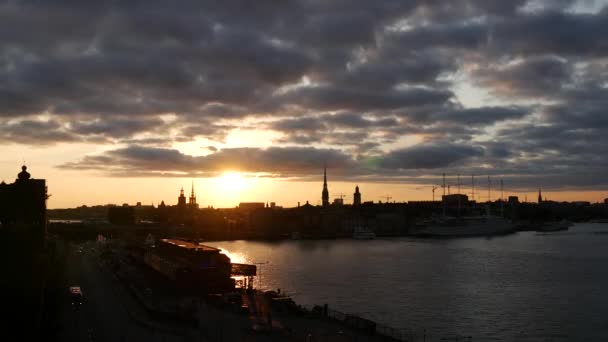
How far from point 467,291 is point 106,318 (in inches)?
1639

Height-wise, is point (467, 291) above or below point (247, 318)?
below

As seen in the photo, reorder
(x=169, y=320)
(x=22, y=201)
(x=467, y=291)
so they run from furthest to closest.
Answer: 1. (x=22, y=201)
2. (x=467, y=291)
3. (x=169, y=320)

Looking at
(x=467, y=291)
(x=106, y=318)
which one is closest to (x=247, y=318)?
(x=106, y=318)

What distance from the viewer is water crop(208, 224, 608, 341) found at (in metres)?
45.1

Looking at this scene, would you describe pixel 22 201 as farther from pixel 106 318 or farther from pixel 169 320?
pixel 169 320

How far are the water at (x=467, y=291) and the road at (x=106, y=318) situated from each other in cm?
1846

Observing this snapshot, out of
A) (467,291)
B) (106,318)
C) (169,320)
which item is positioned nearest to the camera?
(169,320)

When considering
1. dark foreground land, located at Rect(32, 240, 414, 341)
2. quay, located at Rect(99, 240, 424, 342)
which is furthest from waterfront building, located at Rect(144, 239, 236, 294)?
dark foreground land, located at Rect(32, 240, 414, 341)

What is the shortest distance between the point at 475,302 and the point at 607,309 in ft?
38.9

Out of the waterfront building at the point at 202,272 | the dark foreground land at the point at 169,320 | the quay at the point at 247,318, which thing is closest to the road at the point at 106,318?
the dark foreground land at the point at 169,320

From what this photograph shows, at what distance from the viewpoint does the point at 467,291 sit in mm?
63781

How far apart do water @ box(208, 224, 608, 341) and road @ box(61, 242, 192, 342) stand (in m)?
18.5

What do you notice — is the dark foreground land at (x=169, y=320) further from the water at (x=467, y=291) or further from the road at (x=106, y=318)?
the water at (x=467, y=291)

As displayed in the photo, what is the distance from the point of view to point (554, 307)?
53250mm
